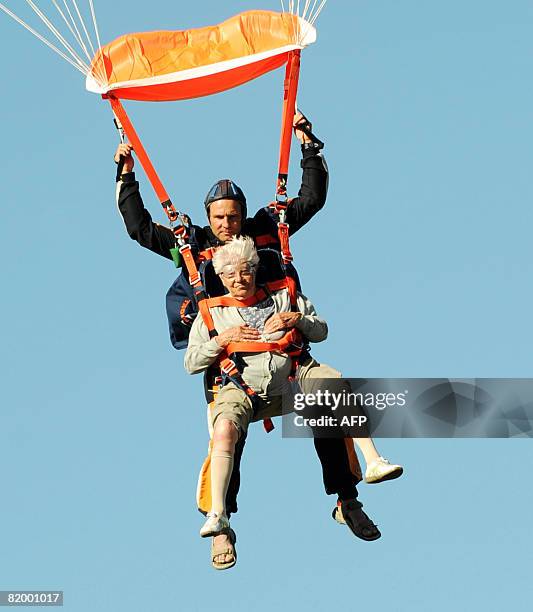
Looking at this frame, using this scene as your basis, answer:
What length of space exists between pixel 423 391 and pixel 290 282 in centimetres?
169

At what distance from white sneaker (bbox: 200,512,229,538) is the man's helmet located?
8.64ft

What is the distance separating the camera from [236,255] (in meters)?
13.1

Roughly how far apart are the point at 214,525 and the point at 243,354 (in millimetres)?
1454

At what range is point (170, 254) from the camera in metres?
13.8

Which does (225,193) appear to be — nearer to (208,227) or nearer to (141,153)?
→ (208,227)

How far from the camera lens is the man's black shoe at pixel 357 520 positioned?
13.6 meters

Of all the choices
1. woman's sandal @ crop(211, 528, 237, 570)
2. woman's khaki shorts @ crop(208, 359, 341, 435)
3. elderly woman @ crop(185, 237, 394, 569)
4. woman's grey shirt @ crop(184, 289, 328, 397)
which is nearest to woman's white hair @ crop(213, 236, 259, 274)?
elderly woman @ crop(185, 237, 394, 569)

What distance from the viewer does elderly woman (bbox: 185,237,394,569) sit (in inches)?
507

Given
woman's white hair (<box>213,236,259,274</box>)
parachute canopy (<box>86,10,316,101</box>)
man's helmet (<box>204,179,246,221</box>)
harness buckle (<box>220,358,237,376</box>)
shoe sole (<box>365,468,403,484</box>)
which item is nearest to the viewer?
shoe sole (<box>365,468,403,484</box>)

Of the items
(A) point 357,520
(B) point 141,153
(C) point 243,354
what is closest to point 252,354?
(C) point 243,354

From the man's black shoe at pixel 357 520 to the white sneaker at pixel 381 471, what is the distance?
2.48ft

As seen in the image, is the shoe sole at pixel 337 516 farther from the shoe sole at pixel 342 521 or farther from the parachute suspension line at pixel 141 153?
the parachute suspension line at pixel 141 153

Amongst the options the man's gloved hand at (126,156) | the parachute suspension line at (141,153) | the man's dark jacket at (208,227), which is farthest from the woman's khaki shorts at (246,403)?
the man's gloved hand at (126,156)

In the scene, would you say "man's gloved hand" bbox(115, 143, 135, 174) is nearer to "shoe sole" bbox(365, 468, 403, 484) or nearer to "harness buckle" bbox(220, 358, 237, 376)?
"harness buckle" bbox(220, 358, 237, 376)
